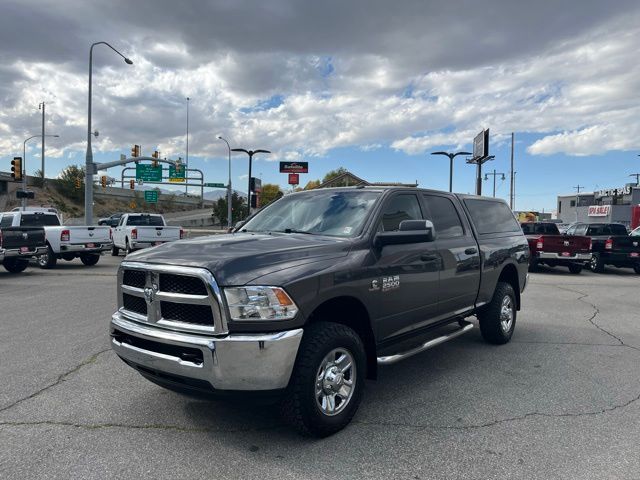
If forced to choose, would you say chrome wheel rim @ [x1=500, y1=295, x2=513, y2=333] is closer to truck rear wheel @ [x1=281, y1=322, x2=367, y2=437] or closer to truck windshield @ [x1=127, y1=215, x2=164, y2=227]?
truck rear wheel @ [x1=281, y1=322, x2=367, y2=437]

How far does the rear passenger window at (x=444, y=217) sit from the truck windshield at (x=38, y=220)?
15732 mm

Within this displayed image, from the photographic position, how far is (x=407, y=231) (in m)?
4.02

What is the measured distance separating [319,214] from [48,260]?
14017 millimetres

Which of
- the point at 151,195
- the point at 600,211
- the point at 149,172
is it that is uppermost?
the point at 149,172

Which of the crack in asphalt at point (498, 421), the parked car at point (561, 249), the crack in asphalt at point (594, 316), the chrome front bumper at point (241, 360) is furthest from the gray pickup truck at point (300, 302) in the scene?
the parked car at point (561, 249)

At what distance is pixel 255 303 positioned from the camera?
3158 millimetres

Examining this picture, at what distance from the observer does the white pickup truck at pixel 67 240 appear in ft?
50.0

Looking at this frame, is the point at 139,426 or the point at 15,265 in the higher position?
the point at 15,265

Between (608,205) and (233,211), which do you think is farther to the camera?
(233,211)

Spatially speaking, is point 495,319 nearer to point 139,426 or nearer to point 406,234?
point 406,234

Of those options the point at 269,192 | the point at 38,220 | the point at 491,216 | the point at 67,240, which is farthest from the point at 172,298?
the point at 269,192

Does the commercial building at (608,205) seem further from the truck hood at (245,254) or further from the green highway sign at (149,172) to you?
the green highway sign at (149,172)

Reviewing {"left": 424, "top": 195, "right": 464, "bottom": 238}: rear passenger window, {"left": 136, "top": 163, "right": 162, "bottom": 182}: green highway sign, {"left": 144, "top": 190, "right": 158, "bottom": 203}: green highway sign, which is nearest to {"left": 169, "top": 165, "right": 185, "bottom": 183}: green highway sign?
{"left": 136, "top": 163, "right": 162, "bottom": 182}: green highway sign

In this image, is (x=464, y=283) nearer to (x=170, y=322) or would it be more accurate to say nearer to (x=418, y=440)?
(x=418, y=440)
